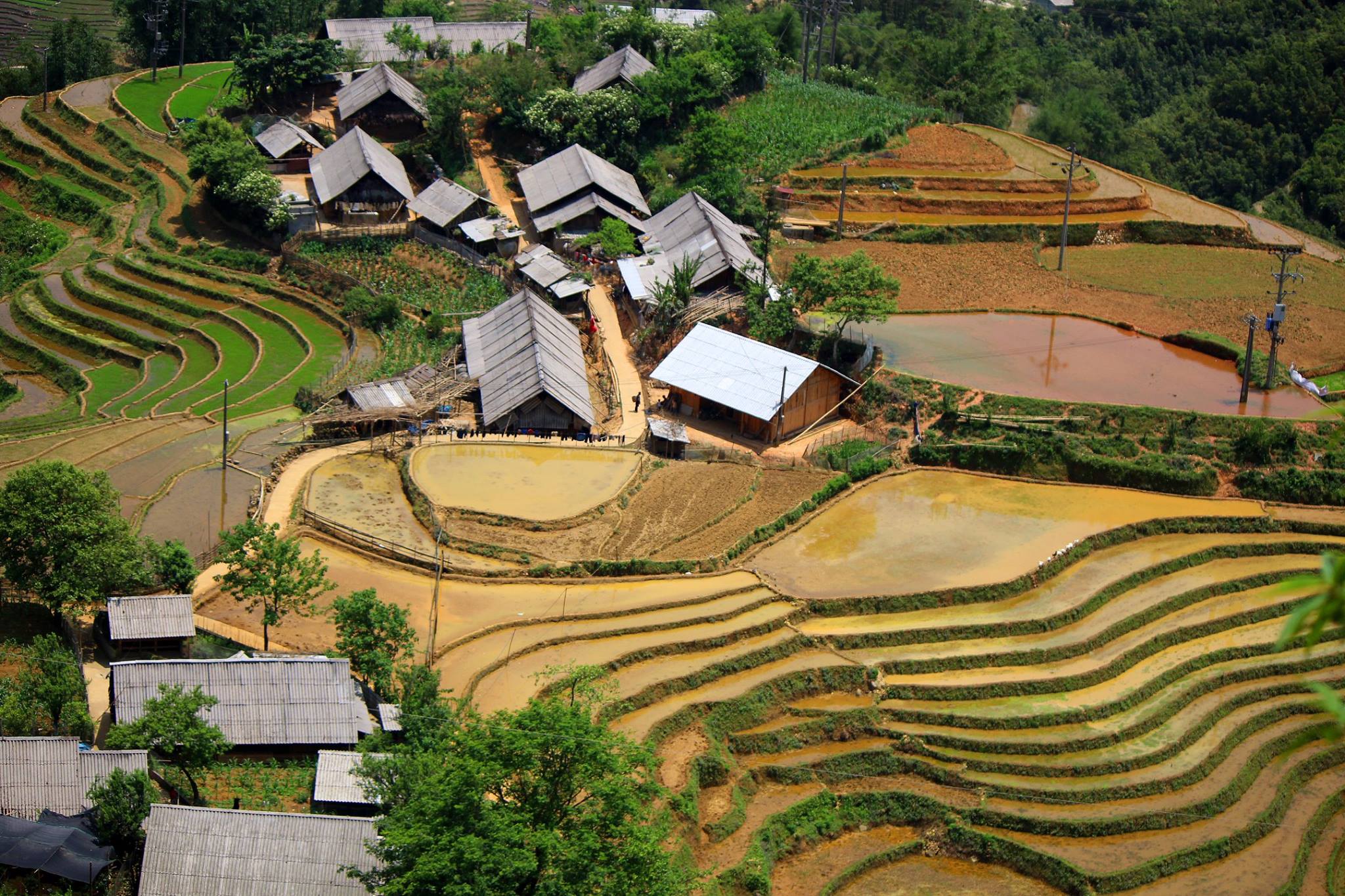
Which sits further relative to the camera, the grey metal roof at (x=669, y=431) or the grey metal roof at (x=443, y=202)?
the grey metal roof at (x=443, y=202)

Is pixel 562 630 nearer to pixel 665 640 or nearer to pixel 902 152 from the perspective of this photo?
pixel 665 640

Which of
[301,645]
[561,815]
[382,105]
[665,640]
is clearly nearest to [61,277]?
[382,105]

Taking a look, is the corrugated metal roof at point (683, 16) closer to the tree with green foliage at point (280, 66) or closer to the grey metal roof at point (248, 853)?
the tree with green foliage at point (280, 66)

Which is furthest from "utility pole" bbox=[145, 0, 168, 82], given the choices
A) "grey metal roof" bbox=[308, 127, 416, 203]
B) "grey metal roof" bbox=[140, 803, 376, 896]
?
"grey metal roof" bbox=[140, 803, 376, 896]

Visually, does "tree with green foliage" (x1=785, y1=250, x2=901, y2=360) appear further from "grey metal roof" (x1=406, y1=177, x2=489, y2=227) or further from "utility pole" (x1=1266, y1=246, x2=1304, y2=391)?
"grey metal roof" (x1=406, y1=177, x2=489, y2=227)

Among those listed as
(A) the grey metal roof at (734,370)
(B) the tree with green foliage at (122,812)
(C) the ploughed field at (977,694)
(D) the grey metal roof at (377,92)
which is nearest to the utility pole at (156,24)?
(D) the grey metal roof at (377,92)

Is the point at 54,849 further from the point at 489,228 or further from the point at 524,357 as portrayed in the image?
the point at 489,228

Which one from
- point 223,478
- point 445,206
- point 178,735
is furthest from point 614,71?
point 178,735
